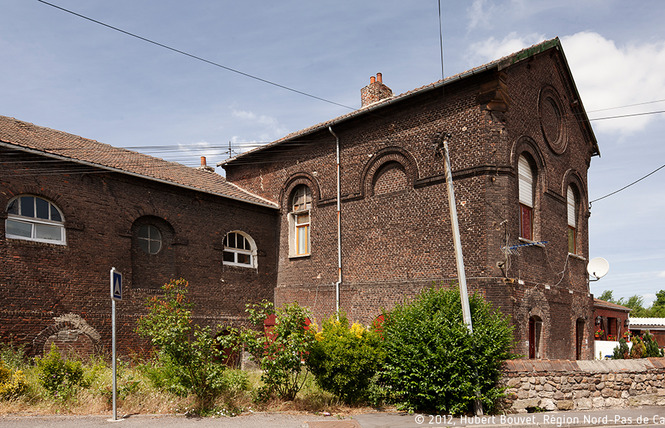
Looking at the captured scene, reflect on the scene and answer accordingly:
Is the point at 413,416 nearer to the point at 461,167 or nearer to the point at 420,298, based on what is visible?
the point at 420,298

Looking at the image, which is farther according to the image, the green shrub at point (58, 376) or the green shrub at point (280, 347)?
the green shrub at point (280, 347)

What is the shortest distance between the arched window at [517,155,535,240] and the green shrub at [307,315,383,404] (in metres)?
7.56

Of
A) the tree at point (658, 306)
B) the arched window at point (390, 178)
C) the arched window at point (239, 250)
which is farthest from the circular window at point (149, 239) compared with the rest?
the tree at point (658, 306)

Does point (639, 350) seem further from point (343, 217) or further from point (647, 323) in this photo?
point (647, 323)

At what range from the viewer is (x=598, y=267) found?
18.1 metres

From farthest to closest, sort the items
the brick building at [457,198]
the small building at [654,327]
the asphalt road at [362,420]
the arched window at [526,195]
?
the small building at [654,327] < the arched window at [526,195] < the brick building at [457,198] < the asphalt road at [362,420]

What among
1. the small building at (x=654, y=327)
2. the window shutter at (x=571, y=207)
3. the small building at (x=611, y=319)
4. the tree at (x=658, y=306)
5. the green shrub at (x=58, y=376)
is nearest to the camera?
the green shrub at (x=58, y=376)

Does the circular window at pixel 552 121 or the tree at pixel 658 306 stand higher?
the circular window at pixel 552 121

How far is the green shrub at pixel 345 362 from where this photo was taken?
36.6ft

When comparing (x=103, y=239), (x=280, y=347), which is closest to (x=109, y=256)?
(x=103, y=239)

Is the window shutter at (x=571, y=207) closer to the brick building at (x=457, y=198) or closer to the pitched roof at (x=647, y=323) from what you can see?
the brick building at (x=457, y=198)

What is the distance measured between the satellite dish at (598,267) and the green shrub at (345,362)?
1031 cm

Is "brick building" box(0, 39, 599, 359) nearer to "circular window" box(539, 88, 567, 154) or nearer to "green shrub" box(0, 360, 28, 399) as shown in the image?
"circular window" box(539, 88, 567, 154)

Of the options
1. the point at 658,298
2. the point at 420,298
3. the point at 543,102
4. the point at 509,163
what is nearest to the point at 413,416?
the point at 420,298
